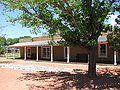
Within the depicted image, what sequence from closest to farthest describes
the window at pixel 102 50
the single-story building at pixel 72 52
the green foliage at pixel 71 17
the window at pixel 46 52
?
1. the green foliage at pixel 71 17
2. the single-story building at pixel 72 52
3. the window at pixel 102 50
4. the window at pixel 46 52

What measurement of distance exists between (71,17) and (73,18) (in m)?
0.56

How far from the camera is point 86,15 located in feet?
30.2

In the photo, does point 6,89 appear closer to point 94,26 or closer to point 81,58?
point 94,26

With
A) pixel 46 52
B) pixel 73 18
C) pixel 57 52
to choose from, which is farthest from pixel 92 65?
pixel 46 52

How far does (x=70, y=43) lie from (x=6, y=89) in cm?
447

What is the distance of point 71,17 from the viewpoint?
29.9 ft

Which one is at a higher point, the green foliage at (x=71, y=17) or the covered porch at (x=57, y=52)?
the green foliage at (x=71, y=17)

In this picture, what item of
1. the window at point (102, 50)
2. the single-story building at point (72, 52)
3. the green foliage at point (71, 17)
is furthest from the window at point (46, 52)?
the green foliage at point (71, 17)

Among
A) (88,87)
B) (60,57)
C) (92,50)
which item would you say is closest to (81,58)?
(60,57)

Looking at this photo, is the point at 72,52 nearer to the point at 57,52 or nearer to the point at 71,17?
the point at 57,52

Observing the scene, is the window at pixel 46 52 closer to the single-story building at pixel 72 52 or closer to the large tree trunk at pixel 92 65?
the single-story building at pixel 72 52

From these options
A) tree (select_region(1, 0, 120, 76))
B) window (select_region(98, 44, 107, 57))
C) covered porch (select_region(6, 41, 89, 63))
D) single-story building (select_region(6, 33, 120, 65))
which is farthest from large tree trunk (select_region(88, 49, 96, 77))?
window (select_region(98, 44, 107, 57))

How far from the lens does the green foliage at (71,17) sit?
28.2 feet

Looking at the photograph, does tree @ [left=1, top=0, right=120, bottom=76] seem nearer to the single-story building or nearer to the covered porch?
the single-story building
